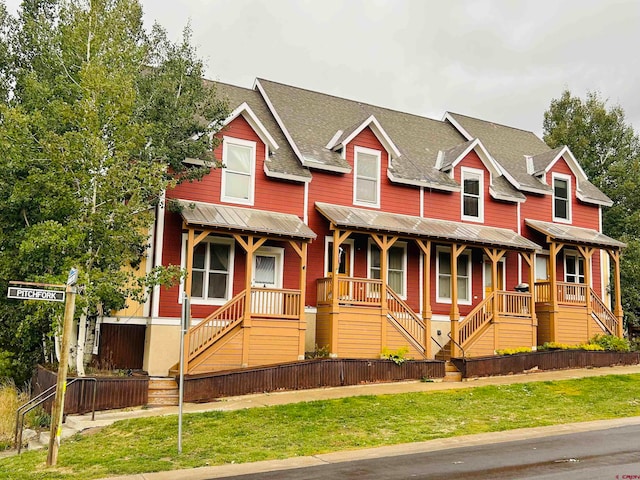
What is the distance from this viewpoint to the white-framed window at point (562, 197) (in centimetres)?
2630

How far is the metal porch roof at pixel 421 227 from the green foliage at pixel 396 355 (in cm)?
362

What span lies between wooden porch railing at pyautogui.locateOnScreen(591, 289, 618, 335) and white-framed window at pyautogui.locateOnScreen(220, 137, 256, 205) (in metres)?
13.4

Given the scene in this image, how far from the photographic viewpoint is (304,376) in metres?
16.7

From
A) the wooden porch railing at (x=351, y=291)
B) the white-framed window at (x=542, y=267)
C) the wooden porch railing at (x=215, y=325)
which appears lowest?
the wooden porch railing at (x=215, y=325)

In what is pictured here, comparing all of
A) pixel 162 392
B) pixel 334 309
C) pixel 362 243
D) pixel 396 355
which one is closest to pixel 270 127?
pixel 362 243

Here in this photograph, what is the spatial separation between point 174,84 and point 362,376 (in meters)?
9.53

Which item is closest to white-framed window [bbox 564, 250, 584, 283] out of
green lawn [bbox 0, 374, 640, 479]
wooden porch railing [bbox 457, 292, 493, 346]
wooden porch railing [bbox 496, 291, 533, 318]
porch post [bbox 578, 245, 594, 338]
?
porch post [bbox 578, 245, 594, 338]

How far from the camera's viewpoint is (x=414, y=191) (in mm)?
22969

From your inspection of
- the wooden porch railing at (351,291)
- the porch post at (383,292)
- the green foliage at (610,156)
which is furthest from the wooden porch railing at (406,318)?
the green foliage at (610,156)

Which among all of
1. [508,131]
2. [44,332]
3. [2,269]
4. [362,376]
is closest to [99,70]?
[2,269]

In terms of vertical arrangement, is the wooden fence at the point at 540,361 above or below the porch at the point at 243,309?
below

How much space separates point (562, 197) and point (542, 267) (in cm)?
333

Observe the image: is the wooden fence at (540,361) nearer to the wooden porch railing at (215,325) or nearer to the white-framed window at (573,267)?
the white-framed window at (573,267)

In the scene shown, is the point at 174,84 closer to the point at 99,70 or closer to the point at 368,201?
the point at 99,70
